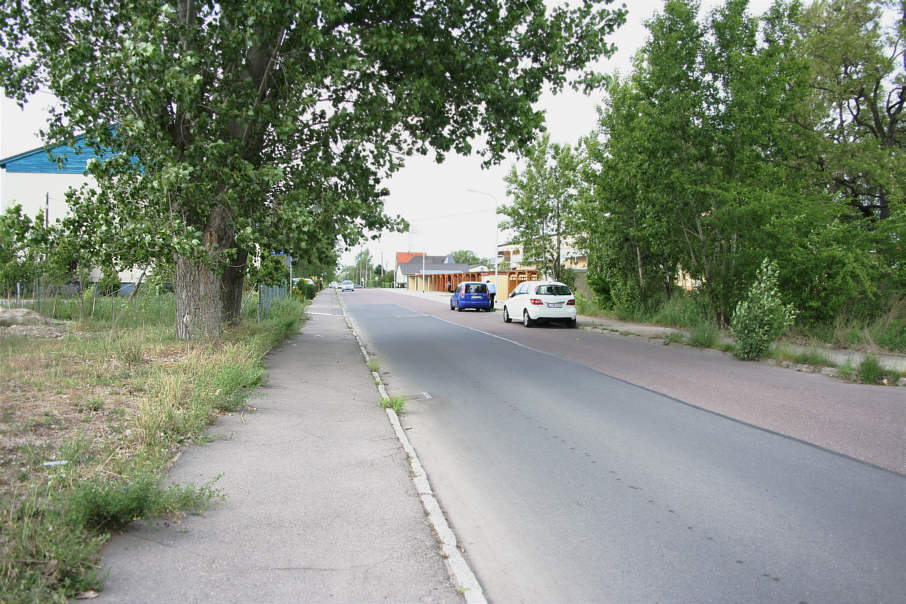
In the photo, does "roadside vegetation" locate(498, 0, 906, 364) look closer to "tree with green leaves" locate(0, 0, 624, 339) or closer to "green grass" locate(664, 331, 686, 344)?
"green grass" locate(664, 331, 686, 344)

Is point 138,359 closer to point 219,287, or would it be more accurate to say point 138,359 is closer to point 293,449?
point 219,287

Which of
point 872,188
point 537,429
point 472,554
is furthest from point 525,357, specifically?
point 872,188

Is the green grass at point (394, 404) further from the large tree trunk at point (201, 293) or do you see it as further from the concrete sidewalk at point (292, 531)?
the large tree trunk at point (201, 293)

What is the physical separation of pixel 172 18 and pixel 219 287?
4.99 metres

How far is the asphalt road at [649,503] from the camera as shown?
10.6ft

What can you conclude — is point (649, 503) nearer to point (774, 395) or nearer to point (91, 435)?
point (91, 435)

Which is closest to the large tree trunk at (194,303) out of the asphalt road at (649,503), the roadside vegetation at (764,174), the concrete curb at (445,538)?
the asphalt road at (649,503)

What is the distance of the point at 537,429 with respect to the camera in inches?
258

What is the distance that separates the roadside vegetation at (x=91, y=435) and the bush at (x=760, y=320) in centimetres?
968

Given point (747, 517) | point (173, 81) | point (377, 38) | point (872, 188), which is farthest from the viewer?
point (872, 188)

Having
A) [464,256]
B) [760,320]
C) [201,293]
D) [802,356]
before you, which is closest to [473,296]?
[760,320]

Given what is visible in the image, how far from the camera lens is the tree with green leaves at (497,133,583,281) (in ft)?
93.8

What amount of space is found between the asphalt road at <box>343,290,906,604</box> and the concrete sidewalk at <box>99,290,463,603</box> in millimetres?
405

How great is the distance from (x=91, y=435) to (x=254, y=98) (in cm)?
634
